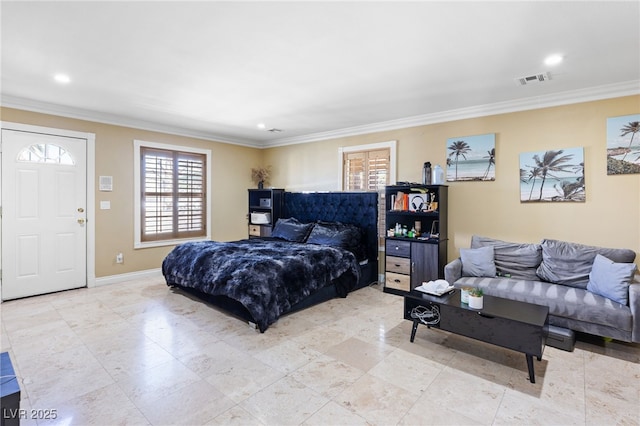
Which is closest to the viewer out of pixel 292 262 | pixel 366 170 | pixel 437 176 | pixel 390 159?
pixel 292 262

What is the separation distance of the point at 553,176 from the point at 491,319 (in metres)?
2.22

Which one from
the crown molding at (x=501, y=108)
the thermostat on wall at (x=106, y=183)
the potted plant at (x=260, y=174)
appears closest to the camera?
the crown molding at (x=501, y=108)

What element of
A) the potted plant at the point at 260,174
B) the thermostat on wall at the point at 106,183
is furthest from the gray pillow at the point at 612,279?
the thermostat on wall at the point at 106,183

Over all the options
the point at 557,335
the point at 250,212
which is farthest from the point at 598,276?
the point at 250,212

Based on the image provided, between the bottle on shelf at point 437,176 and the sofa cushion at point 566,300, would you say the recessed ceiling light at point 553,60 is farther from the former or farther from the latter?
the sofa cushion at point 566,300

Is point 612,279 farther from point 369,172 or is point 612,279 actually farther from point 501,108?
point 369,172

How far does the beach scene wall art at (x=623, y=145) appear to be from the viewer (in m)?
3.32

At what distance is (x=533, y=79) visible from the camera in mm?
3250

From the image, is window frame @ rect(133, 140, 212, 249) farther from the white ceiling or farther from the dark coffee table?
the dark coffee table

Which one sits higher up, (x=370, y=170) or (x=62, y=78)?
(x=62, y=78)

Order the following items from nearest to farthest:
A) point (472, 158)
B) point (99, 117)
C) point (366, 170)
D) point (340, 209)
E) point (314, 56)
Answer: point (314, 56), point (472, 158), point (99, 117), point (366, 170), point (340, 209)

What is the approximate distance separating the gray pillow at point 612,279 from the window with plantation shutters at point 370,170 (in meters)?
2.61

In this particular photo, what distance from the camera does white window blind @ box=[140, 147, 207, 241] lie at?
5.34 metres

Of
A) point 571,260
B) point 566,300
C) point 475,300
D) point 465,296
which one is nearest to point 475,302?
point 475,300
